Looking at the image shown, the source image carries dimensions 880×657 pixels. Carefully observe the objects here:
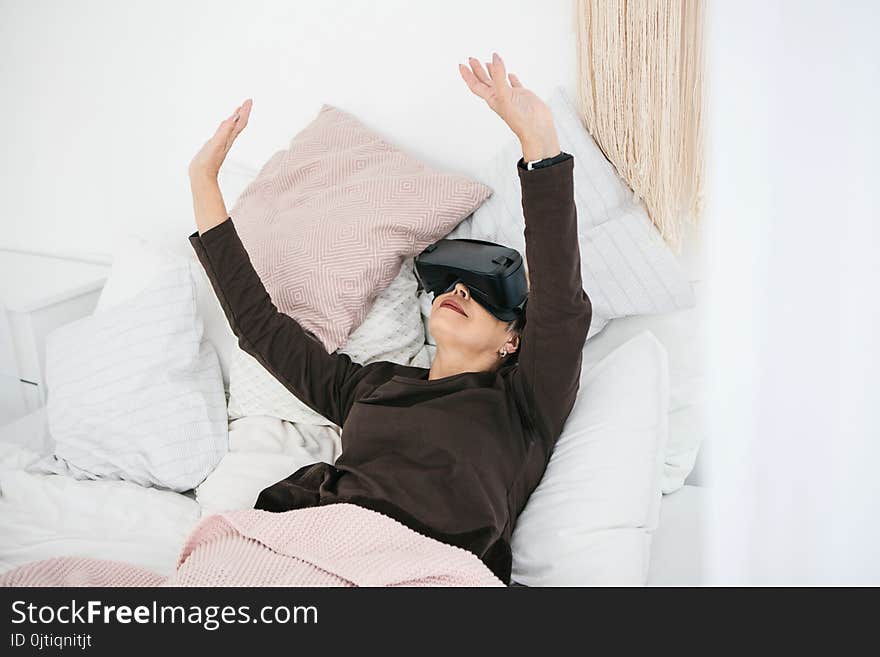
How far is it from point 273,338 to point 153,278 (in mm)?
367

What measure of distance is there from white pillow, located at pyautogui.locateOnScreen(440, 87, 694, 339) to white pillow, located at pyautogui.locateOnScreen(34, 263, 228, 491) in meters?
0.54

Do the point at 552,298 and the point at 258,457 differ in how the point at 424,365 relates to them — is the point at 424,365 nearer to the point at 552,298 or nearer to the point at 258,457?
the point at 258,457

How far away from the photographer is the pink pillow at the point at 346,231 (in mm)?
1396

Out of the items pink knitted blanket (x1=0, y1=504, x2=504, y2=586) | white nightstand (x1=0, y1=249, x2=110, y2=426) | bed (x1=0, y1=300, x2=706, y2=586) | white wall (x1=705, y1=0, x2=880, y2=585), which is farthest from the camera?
white nightstand (x1=0, y1=249, x2=110, y2=426)

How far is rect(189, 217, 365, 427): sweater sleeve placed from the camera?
1.27 m

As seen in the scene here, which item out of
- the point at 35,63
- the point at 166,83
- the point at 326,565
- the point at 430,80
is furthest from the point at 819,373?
the point at 35,63

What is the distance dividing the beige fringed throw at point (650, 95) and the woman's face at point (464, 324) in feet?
1.04

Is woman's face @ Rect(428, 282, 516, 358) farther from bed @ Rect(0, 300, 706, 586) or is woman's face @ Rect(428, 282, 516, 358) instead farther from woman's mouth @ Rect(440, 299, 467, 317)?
bed @ Rect(0, 300, 706, 586)

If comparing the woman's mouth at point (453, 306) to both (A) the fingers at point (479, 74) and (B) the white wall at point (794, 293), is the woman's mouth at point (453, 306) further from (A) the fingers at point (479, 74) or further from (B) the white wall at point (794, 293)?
(B) the white wall at point (794, 293)

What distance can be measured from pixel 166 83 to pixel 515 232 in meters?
0.93

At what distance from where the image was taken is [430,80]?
1569mm

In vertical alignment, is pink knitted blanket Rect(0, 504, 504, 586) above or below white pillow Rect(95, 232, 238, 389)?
below

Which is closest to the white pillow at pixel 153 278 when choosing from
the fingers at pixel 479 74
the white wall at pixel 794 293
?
the fingers at pixel 479 74

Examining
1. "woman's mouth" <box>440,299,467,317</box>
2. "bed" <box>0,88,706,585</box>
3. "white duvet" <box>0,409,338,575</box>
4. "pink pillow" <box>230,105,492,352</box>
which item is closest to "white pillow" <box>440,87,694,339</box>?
"bed" <box>0,88,706,585</box>
